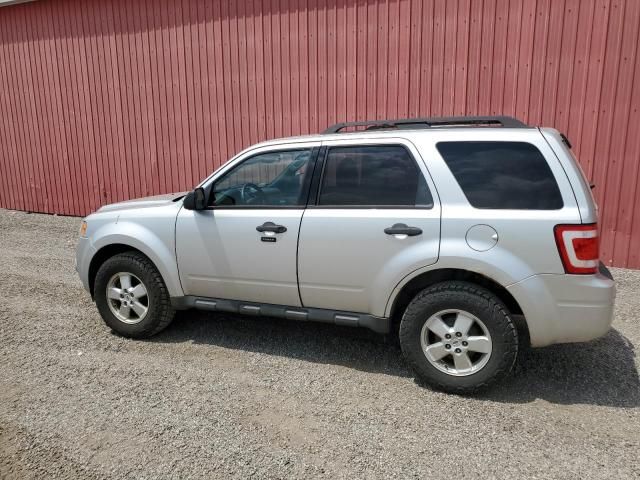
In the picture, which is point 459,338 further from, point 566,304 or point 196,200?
point 196,200

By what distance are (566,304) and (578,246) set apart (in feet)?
1.25

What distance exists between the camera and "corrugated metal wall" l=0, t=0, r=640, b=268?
6086mm

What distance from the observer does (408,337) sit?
3.50m

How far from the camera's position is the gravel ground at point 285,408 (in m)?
2.78

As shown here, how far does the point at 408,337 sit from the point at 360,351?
0.79m

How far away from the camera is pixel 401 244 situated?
3.46m

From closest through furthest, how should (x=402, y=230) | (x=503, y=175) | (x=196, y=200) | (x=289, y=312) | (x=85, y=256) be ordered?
(x=503, y=175), (x=402, y=230), (x=289, y=312), (x=196, y=200), (x=85, y=256)

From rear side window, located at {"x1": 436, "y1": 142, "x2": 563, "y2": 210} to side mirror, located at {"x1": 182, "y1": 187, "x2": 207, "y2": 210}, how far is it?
75.8 inches

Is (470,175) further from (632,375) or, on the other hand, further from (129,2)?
(129,2)

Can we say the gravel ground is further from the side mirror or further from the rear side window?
the rear side window

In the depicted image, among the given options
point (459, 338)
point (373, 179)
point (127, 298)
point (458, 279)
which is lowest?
point (127, 298)

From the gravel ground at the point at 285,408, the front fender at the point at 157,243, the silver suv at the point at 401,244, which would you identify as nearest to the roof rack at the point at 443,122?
the silver suv at the point at 401,244

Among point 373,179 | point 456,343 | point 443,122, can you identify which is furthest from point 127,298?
point 443,122

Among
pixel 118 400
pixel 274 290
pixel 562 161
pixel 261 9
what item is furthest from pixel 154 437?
pixel 261 9
